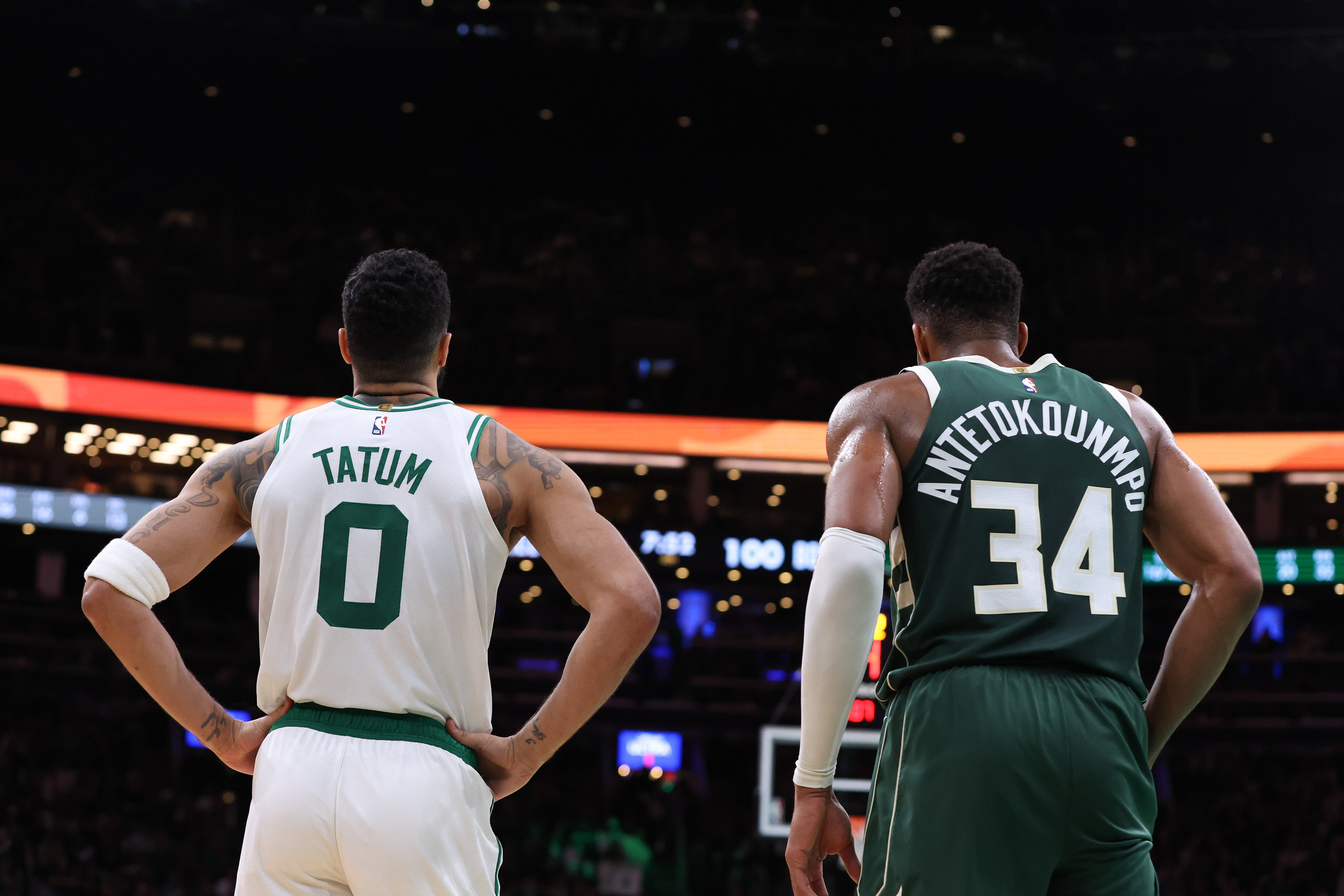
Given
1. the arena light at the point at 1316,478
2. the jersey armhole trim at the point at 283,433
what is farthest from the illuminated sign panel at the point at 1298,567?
the jersey armhole trim at the point at 283,433

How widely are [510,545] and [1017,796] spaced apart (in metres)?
1.21

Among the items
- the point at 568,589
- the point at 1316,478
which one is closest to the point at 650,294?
the point at 1316,478

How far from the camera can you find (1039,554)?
282 centimetres

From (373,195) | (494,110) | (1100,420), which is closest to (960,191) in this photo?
(494,110)

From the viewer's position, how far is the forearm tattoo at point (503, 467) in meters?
2.86

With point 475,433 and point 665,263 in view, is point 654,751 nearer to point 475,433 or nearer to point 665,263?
point 665,263

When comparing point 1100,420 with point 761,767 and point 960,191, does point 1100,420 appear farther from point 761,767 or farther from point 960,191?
point 960,191

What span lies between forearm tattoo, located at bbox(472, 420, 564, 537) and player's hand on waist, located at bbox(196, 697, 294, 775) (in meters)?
0.60

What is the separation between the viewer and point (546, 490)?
9.47 feet

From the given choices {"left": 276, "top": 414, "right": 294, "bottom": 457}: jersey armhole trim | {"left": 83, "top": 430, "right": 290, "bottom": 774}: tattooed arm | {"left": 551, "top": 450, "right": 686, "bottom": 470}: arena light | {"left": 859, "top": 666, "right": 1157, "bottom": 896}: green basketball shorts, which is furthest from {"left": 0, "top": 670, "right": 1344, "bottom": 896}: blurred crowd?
{"left": 859, "top": 666, "right": 1157, "bottom": 896}: green basketball shorts

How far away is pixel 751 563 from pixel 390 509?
56.5 feet

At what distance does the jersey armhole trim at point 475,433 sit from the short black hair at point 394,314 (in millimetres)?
199

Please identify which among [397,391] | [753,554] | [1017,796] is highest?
[397,391]

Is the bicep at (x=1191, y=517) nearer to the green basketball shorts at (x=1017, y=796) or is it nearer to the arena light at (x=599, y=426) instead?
the green basketball shorts at (x=1017, y=796)
